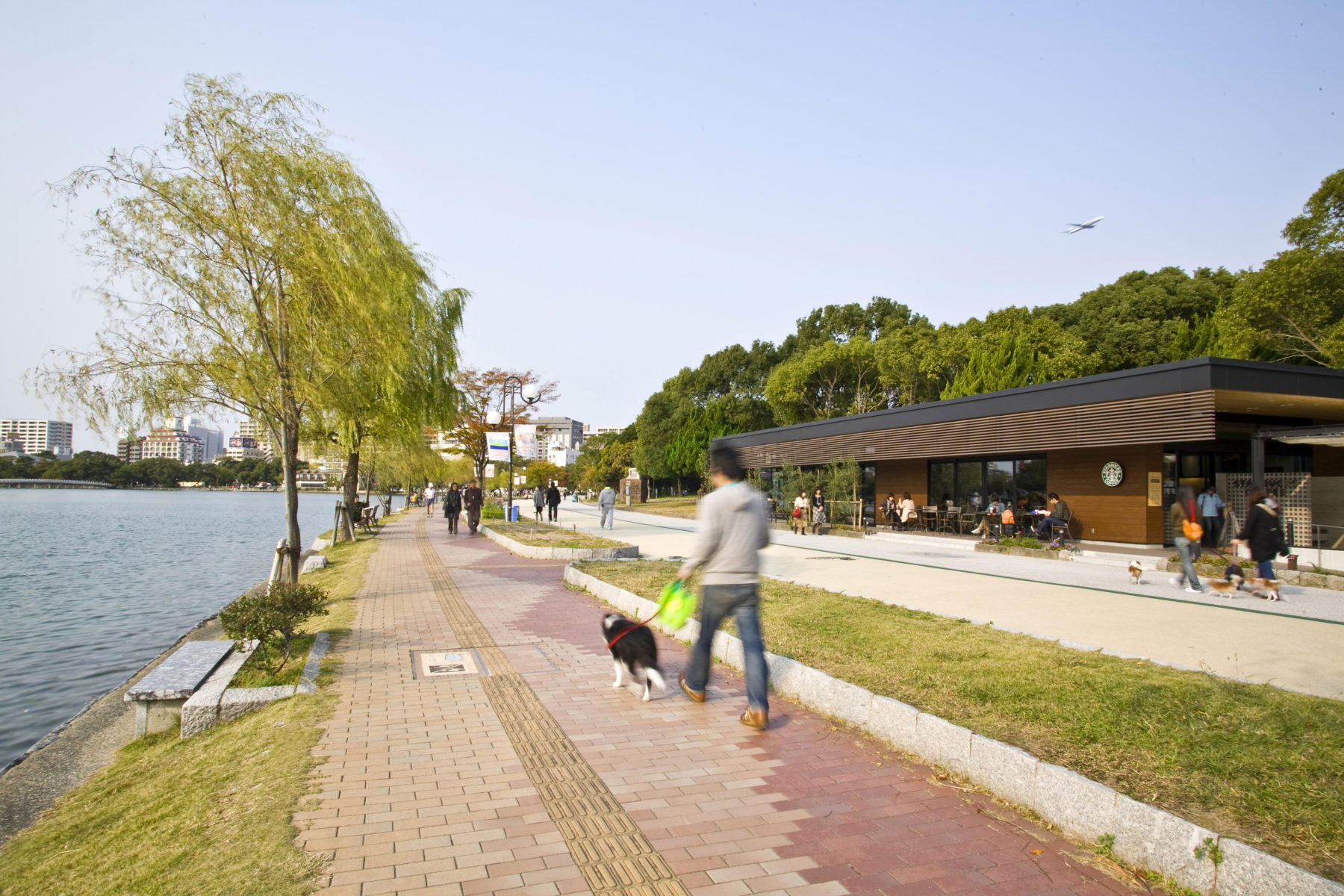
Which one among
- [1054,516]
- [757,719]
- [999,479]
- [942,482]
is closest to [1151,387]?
[1054,516]

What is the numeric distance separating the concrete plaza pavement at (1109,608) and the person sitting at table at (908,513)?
603 cm

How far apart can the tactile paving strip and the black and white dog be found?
0.74 m

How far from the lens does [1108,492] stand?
20109mm

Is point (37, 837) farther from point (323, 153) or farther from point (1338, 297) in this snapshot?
point (1338, 297)

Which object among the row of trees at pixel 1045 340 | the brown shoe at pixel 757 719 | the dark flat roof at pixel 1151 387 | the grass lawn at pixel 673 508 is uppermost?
the row of trees at pixel 1045 340

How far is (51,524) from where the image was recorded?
133 feet

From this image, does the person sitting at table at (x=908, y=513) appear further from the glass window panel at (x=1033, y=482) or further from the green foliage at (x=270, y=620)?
the green foliage at (x=270, y=620)

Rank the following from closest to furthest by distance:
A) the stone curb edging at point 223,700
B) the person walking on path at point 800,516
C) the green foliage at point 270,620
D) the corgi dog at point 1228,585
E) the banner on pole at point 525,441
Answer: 1. the stone curb edging at point 223,700
2. the green foliage at point 270,620
3. the corgi dog at point 1228,585
4. the person walking on path at point 800,516
5. the banner on pole at point 525,441

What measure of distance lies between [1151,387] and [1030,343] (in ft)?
78.3

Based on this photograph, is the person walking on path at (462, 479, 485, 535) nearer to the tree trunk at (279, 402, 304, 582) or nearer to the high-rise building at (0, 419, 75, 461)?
the tree trunk at (279, 402, 304, 582)

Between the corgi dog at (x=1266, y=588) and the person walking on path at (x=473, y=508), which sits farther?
the person walking on path at (x=473, y=508)

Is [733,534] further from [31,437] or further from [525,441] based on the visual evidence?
[31,437]

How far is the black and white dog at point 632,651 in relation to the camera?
612 centimetres

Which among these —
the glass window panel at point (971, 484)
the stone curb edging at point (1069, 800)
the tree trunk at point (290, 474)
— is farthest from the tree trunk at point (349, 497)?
the stone curb edging at point (1069, 800)
